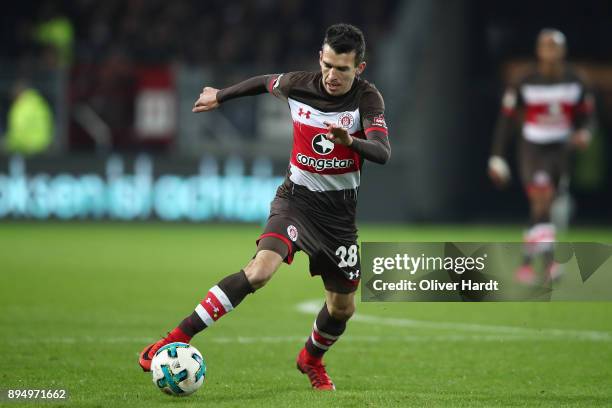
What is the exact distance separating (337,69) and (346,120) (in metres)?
0.32

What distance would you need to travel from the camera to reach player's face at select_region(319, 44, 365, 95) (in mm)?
6215

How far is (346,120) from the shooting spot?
21.1 feet

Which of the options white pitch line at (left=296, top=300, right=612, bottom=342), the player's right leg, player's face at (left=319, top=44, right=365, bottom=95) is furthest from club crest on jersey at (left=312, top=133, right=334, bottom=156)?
white pitch line at (left=296, top=300, right=612, bottom=342)

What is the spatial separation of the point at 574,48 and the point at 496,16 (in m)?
1.46

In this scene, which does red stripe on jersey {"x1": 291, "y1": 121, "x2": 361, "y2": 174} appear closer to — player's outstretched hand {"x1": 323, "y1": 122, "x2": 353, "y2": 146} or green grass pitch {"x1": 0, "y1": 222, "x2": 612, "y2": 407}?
player's outstretched hand {"x1": 323, "y1": 122, "x2": 353, "y2": 146}

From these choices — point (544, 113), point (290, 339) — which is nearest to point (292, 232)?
point (290, 339)

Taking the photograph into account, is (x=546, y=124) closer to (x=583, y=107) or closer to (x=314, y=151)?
(x=583, y=107)

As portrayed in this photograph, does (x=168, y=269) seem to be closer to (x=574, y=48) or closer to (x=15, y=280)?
(x=15, y=280)

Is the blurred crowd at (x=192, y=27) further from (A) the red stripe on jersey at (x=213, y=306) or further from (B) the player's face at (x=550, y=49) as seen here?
(A) the red stripe on jersey at (x=213, y=306)

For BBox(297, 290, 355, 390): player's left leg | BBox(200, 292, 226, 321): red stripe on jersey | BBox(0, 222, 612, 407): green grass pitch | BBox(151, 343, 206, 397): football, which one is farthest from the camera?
BBox(297, 290, 355, 390): player's left leg

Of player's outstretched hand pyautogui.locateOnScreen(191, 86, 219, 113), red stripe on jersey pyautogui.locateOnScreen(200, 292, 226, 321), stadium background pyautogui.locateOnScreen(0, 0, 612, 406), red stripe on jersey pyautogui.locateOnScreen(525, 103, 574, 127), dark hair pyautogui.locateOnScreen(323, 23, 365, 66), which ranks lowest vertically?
stadium background pyautogui.locateOnScreen(0, 0, 612, 406)

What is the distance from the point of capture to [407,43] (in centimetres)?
2100

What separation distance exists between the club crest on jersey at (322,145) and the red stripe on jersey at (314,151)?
0.01 meters

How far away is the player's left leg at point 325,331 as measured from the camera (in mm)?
6574
